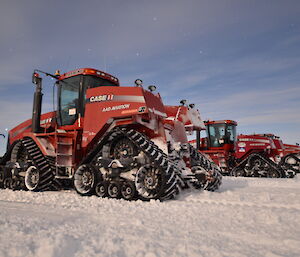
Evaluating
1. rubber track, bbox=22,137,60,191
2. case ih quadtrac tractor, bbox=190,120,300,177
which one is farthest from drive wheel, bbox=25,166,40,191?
case ih quadtrac tractor, bbox=190,120,300,177

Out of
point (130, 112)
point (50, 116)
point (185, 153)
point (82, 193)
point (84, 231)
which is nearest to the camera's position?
point (84, 231)

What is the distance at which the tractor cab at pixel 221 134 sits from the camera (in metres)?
16.0

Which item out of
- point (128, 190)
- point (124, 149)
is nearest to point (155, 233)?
point (128, 190)

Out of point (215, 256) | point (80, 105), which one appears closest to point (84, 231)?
point (215, 256)

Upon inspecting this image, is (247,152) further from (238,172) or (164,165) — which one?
(164,165)

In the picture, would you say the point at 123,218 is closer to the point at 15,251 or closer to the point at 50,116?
the point at 15,251

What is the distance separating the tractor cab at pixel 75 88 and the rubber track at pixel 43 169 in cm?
112

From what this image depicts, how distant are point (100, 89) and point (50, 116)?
9.82 feet

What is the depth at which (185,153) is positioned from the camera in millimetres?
6676

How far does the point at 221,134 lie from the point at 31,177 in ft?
38.1

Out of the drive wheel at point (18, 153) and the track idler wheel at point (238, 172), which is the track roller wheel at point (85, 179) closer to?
the drive wheel at point (18, 153)

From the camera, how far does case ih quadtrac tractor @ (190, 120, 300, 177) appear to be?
14062mm

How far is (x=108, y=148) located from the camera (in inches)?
245

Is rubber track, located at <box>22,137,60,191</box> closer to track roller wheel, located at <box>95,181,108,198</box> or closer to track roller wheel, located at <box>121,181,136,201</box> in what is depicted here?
track roller wheel, located at <box>95,181,108,198</box>
